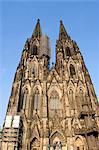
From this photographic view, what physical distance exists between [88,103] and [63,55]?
977 centimetres

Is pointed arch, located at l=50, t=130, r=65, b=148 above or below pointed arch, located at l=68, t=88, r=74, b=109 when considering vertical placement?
below

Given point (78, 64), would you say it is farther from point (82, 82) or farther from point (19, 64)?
point (19, 64)

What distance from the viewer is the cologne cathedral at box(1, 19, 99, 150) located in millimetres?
22156

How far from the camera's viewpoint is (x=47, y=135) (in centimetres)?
2230

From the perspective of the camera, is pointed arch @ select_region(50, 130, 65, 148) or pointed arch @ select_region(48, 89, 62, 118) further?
pointed arch @ select_region(48, 89, 62, 118)

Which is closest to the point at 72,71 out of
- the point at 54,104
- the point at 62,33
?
the point at 54,104

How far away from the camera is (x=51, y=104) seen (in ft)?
85.9

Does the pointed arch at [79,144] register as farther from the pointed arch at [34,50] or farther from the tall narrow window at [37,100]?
the pointed arch at [34,50]

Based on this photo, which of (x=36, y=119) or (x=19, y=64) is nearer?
(x=36, y=119)

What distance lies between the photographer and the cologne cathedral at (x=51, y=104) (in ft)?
72.7

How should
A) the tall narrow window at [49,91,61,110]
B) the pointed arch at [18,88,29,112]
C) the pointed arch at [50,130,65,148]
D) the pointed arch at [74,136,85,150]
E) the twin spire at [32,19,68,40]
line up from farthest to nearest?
1. the twin spire at [32,19,68,40]
2. the tall narrow window at [49,91,61,110]
3. the pointed arch at [18,88,29,112]
4. the pointed arch at [50,130,65,148]
5. the pointed arch at [74,136,85,150]

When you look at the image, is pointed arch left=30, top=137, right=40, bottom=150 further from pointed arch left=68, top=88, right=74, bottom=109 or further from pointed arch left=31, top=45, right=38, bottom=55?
pointed arch left=31, top=45, right=38, bottom=55

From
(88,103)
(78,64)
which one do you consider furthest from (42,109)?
(78,64)

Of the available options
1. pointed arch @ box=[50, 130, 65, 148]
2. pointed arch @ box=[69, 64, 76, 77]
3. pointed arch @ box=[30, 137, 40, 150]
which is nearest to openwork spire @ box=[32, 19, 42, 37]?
pointed arch @ box=[69, 64, 76, 77]
